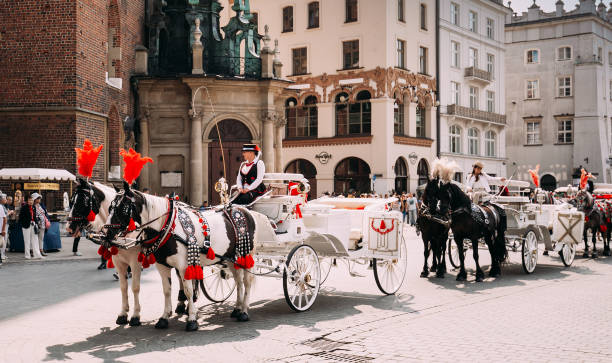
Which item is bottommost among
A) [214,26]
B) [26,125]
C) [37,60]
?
[26,125]

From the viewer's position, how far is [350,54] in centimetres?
4328

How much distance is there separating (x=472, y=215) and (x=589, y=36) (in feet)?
168

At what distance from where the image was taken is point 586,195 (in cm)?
1862

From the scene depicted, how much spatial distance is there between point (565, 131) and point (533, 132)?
2690 millimetres

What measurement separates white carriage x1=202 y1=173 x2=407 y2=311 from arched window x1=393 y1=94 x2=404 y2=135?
101 ft

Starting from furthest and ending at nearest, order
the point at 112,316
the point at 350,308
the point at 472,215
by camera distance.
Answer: the point at 472,215 < the point at 350,308 < the point at 112,316

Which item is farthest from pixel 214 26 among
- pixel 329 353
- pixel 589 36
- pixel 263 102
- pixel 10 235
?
pixel 589 36

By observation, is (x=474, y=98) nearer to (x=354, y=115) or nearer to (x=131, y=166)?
(x=354, y=115)

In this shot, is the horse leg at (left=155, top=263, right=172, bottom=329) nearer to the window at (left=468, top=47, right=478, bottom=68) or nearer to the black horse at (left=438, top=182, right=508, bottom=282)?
the black horse at (left=438, top=182, right=508, bottom=282)

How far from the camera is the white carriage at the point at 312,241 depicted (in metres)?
10.2

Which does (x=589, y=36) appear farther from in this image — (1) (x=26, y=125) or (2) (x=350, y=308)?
(2) (x=350, y=308)

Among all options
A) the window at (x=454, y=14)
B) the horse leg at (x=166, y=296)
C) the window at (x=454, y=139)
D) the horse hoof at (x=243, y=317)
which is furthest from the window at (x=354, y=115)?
the horse leg at (x=166, y=296)

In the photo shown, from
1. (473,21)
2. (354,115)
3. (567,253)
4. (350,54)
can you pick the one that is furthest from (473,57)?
(567,253)

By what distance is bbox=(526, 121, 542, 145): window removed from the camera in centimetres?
6056
